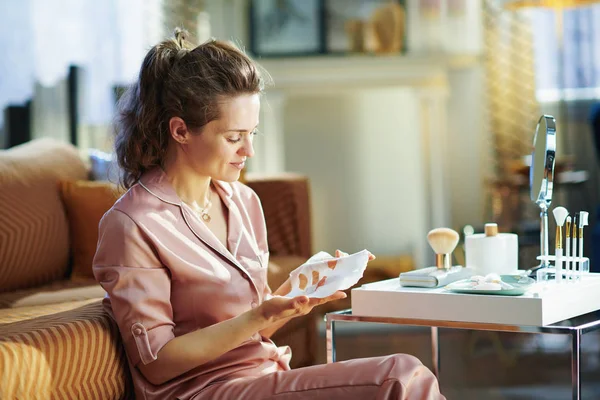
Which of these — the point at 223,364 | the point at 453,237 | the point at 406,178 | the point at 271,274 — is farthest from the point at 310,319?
the point at 406,178

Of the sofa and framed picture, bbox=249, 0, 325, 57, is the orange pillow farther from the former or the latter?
framed picture, bbox=249, 0, 325, 57

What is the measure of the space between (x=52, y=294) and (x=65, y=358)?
2.67 feet

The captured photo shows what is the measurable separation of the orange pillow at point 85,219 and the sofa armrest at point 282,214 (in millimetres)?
509

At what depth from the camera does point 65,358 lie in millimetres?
1300

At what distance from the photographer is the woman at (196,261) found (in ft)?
4.05

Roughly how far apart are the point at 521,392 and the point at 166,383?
1612mm

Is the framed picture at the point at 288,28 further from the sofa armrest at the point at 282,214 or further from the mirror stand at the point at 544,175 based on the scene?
the mirror stand at the point at 544,175

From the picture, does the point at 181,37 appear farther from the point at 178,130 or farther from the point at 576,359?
the point at 576,359

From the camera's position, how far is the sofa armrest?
273 centimetres

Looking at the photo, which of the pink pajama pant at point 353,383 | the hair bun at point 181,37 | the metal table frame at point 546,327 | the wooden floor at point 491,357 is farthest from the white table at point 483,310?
the wooden floor at point 491,357

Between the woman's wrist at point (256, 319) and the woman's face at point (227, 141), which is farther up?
the woman's face at point (227, 141)

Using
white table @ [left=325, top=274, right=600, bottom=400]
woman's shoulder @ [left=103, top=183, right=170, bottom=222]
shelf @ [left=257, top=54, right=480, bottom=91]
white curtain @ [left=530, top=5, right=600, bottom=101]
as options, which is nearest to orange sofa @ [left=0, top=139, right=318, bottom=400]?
woman's shoulder @ [left=103, top=183, right=170, bottom=222]

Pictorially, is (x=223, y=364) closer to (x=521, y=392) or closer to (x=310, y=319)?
(x=310, y=319)

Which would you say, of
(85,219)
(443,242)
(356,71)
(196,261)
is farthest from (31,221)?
Answer: (356,71)
